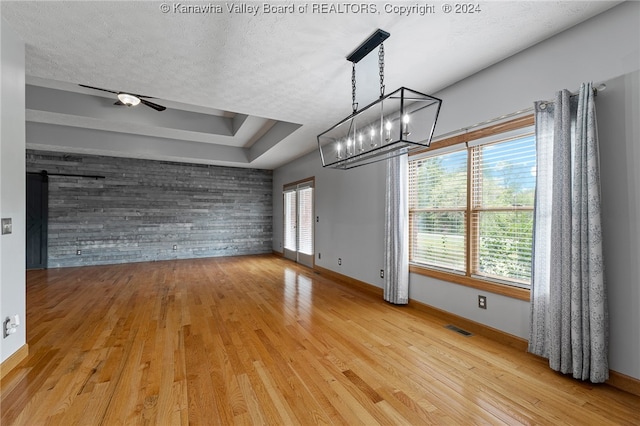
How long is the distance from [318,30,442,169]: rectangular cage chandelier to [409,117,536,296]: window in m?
0.49

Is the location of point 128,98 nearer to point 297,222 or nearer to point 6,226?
point 6,226

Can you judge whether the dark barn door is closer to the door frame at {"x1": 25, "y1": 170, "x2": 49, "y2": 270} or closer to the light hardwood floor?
the door frame at {"x1": 25, "y1": 170, "x2": 49, "y2": 270}

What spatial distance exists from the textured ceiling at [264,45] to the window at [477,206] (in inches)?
32.9

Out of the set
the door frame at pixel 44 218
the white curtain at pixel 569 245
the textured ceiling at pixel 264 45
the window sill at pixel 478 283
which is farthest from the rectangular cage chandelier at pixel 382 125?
the door frame at pixel 44 218

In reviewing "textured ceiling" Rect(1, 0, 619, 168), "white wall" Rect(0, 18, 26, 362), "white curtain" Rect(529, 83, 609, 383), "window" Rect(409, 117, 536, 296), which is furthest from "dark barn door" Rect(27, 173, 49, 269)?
"white curtain" Rect(529, 83, 609, 383)

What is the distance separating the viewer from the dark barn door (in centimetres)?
626

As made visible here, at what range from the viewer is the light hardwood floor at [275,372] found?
177 centimetres

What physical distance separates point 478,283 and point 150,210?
7804mm

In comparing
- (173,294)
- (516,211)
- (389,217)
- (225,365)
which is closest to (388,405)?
(225,365)

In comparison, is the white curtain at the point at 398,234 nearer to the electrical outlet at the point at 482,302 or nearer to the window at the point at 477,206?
the window at the point at 477,206

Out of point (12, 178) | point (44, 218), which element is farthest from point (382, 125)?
point (44, 218)

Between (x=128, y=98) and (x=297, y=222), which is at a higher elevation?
(x=128, y=98)

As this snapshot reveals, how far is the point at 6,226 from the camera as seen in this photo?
2.20m

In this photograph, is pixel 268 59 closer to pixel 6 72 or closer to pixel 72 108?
pixel 6 72
